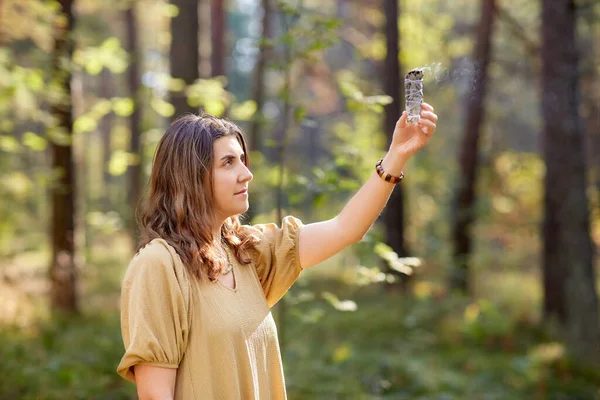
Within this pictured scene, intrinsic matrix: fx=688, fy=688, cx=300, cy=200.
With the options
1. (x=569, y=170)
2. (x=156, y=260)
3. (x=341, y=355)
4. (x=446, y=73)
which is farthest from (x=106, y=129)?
(x=156, y=260)

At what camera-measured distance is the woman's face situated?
2521 mm

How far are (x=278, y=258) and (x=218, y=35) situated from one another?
13.3m

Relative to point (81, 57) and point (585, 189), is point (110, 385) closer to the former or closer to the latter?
point (81, 57)

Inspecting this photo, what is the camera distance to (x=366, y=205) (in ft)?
8.77

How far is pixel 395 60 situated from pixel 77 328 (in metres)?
5.01

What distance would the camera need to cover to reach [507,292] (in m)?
15.5

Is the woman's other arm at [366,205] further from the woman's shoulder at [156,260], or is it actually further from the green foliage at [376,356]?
the green foliage at [376,356]

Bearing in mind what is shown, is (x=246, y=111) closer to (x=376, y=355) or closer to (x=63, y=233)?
(x=376, y=355)

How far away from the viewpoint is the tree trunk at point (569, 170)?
7.77 meters

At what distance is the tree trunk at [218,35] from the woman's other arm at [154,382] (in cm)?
1222

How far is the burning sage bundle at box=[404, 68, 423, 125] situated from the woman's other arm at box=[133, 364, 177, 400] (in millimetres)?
1224

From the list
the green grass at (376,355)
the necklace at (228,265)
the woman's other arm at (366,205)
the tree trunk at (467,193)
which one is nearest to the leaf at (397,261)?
the green grass at (376,355)

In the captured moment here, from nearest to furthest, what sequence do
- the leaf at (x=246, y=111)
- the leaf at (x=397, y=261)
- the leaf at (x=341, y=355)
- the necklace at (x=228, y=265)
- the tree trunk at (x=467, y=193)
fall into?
the necklace at (x=228, y=265) → the leaf at (x=397, y=261) → the leaf at (x=246, y=111) → the leaf at (x=341, y=355) → the tree trunk at (x=467, y=193)

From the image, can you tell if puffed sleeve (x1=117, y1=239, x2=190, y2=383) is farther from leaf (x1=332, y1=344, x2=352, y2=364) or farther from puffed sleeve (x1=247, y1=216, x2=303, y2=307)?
leaf (x1=332, y1=344, x2=352, y2=364)
